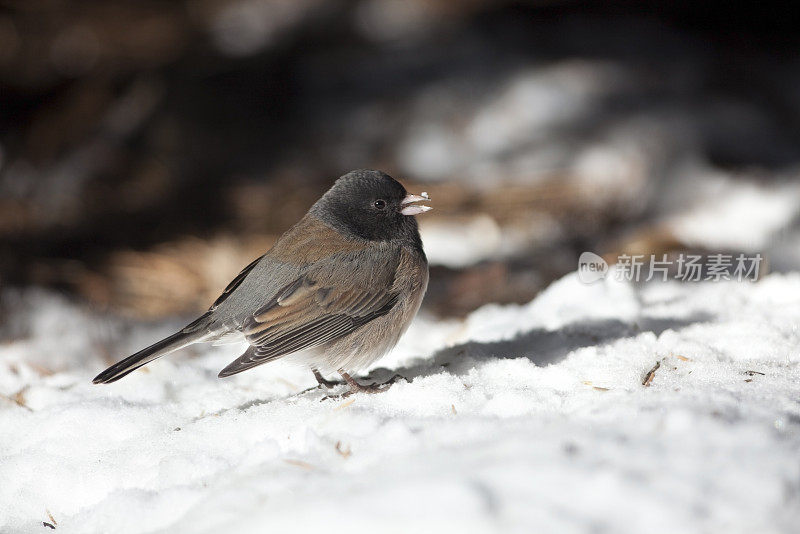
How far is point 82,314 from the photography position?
3.50m

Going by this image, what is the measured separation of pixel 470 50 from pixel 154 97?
8.76ft

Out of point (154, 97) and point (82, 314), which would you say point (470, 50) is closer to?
point (154, 97)

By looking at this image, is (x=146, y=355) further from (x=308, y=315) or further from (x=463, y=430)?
(x=463, y=430)

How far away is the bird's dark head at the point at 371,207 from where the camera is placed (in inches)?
109

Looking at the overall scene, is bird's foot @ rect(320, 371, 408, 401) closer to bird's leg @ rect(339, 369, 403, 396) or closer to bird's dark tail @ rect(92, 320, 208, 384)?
bird's leg @ rect(339, 369, 403, 396)

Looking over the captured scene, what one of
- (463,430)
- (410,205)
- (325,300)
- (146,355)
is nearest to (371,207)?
(410,205)

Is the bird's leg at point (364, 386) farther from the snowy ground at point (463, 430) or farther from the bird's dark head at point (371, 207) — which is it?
the bird's dark head at point (371, 207)

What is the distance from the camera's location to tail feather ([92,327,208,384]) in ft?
7.48

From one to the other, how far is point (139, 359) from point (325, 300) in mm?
640

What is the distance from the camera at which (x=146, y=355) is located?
2.30 m

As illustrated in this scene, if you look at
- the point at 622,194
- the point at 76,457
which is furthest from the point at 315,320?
the point at 622,194

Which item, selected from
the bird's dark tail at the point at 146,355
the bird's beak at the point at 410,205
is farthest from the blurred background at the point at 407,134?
the bird's dark tail at the point at 146,355

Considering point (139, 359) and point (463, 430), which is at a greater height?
point (139, 359)

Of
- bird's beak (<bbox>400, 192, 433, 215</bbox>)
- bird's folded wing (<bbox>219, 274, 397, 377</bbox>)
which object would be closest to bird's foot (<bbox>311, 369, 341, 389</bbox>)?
bird's folded wing (<bbox>219, 274, 397, 377</bbox>)
